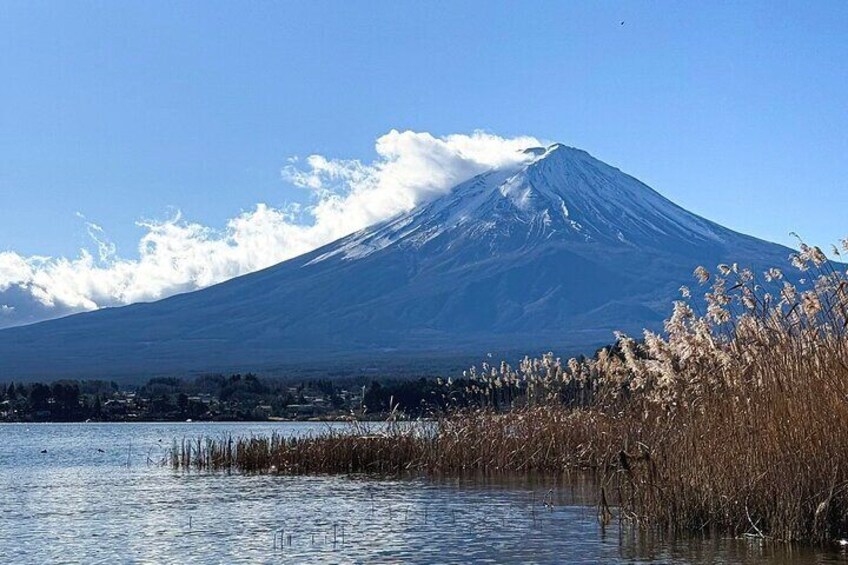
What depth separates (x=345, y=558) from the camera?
12.7 m

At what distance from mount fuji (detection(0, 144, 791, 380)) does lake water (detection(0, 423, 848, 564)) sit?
103138 millimetres

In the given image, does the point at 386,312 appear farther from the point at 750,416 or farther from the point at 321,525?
the point at 750,416

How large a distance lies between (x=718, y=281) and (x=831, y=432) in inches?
80.7

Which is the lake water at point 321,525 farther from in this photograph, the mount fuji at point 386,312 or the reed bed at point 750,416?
the mount fuji at point 386,312

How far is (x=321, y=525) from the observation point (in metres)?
15.5

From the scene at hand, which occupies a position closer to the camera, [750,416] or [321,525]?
[750,416]

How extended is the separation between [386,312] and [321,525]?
155 m

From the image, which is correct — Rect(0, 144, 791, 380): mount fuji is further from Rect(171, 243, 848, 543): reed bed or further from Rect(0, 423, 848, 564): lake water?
Rect(171, 243, 848, 543): reed bed

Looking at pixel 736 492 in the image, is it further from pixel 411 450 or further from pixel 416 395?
pixel 416 395

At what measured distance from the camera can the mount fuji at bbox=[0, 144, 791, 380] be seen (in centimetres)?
14162

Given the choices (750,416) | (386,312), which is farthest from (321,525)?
(386,312)

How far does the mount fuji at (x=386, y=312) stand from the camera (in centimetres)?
A: 14162

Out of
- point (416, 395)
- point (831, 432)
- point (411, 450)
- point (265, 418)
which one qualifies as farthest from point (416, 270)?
point (831, 432)

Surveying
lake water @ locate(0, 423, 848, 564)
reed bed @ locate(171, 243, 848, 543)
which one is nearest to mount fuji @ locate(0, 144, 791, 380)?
lake water @ locate(0, 423, 848, 564)
